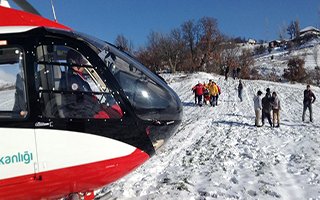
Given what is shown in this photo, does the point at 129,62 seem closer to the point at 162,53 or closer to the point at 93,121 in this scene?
the point at 93,121

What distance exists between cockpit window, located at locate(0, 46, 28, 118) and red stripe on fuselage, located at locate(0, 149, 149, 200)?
78 cm

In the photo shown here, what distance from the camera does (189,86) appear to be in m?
39.6

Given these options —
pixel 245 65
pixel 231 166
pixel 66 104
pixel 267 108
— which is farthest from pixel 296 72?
pixel 66 104

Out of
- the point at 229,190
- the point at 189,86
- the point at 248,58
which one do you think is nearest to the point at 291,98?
the point at 189,86

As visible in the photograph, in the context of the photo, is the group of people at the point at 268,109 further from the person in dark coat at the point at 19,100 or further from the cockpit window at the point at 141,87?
the person in dark coat at the point at 19,100

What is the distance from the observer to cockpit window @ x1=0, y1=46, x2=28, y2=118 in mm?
4230

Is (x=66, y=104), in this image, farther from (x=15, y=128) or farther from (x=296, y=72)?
(x=296, y=72)

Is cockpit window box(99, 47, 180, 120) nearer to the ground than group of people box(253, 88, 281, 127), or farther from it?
farther from it

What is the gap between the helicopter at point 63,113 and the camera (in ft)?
13.5

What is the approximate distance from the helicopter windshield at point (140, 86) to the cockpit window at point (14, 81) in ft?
3.10

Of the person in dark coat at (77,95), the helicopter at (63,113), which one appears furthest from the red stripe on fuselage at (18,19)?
the person in dark coat at (77,95)

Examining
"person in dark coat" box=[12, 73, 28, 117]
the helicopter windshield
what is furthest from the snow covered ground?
"person in dark coat" box=[12, 73, 28, 117]

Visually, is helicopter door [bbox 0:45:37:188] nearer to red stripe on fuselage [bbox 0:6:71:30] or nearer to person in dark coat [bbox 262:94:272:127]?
red stripe on fuselage [bbox 0:6:71:30]

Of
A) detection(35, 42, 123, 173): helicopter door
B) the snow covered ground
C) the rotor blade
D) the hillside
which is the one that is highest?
the hillside
